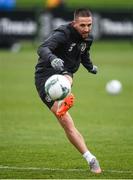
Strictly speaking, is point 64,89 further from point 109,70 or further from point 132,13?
point 132,13

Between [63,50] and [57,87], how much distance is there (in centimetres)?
105

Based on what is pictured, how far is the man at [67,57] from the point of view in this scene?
38.6 feet

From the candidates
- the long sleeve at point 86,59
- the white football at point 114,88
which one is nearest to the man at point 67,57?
→ the long sleeve at point 86,59

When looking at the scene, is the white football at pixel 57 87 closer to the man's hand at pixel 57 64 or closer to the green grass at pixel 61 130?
the man's hand at pixel 57 64

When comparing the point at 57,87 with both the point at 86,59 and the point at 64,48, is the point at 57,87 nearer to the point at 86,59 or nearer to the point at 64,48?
the point at 64,48

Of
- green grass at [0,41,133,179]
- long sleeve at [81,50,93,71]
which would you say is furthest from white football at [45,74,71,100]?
long sleeve at [81,50,93,71]

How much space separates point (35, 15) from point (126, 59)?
7143 millimetres

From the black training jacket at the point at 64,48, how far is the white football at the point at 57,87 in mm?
395

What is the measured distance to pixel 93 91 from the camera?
25.4m

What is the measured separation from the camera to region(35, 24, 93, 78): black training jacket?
11812 millimetres

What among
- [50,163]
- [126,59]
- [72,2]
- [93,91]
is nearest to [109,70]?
[126,59]

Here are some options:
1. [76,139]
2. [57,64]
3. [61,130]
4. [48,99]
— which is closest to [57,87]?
[57,64]

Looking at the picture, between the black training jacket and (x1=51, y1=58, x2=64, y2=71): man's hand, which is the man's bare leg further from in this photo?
(x1=51, y1=58, x2=64, y2=71): man's hand

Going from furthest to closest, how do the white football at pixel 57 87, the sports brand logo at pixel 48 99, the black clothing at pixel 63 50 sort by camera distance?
the sports brand logo at pixel 48 99 → the black clothing at pixel 63 50 → the white football at pixel 57 87
